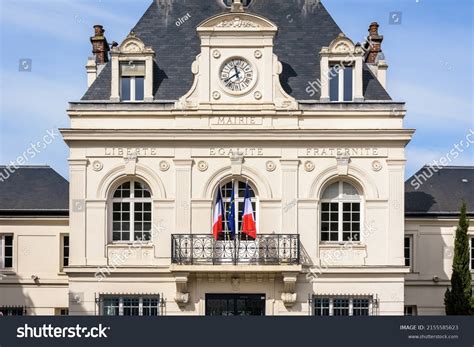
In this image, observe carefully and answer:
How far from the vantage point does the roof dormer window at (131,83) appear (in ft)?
118

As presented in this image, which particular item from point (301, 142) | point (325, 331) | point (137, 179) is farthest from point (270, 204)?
point (325, 331)

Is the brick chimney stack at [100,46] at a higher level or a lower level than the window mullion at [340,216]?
higher

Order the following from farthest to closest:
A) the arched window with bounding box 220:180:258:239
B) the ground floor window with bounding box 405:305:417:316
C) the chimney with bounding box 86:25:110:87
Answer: the ground floor window with bounding box 405:305:417:316 → the chimney with bounding box 86:25:110:87 → the arched window with bounding box 220:180:258:239

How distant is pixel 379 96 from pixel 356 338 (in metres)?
12.0

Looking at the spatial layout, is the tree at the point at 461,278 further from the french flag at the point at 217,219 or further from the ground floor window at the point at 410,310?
the french flag at the point at 217,219

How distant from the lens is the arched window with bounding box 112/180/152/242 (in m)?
35.2

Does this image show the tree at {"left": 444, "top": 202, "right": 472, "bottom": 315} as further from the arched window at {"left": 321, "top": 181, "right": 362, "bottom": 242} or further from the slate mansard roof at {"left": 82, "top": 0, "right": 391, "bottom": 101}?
the slate mansard roof at {"left": 82, "top": 0, "right": 391, "bottom": 101}

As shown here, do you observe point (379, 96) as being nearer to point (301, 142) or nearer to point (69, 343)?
point (301, 142)

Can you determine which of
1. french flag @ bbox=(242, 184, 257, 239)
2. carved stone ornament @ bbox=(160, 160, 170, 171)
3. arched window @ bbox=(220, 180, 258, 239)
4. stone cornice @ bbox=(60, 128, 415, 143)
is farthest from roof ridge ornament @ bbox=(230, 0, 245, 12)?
french flag @ bbox=(242, 184, 257, 239)

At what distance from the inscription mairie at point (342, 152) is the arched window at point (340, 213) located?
41.1 inches

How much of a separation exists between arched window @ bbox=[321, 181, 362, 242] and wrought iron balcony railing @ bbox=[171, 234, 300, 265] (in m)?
1.41

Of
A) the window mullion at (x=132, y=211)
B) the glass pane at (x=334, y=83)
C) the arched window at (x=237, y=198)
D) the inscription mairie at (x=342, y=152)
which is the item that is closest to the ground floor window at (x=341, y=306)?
the arched window at (x=237, y=198)

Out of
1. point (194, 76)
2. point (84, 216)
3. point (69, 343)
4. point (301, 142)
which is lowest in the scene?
point (69, 343)

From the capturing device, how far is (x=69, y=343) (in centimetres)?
2611
